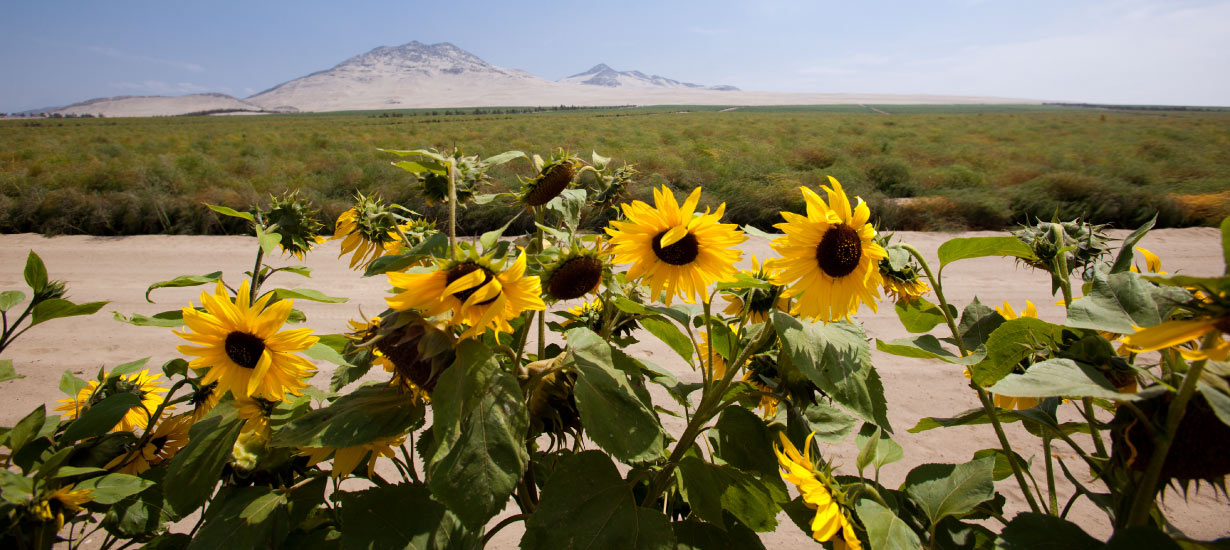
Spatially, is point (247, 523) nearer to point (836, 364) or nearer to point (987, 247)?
point (836, 364)

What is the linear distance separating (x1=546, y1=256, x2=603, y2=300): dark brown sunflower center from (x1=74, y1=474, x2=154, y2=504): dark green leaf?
2.59 ft

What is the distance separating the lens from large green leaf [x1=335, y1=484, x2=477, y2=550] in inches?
35.5

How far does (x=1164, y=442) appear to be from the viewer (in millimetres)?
656

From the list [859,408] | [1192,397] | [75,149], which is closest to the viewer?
[1192,397]

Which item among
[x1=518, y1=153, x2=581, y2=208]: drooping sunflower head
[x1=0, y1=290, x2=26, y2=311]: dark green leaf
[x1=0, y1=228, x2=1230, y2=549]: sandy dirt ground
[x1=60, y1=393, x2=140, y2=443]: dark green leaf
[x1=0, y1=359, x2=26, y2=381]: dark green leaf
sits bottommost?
[x1=0, y1=228, x2=1230, y2=549]: sandy dirt ground

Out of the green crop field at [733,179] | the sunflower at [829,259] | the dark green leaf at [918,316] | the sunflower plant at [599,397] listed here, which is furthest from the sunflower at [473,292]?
the green crop field at [733,179]

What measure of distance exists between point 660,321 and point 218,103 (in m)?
188

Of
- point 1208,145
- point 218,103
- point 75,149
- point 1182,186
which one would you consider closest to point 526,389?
point 1182,186

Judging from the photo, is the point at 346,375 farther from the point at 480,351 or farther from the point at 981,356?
the point at 981,356

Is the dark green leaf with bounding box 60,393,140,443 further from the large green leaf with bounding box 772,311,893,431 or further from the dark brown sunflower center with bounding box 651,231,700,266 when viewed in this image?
the large green leaf with bounding box 772,311,893,431

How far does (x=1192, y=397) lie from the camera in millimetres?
689

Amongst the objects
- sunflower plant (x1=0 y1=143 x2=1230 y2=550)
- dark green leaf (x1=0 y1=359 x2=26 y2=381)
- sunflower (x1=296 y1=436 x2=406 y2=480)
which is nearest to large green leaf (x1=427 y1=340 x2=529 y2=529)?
sunflower plant (x1=0 y1=143 x2=1230 y2=550)

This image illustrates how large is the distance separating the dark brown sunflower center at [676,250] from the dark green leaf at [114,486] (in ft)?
3.16

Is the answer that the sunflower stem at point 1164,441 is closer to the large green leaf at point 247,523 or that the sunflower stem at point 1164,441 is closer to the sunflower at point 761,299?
the sunflower at point 761,299
